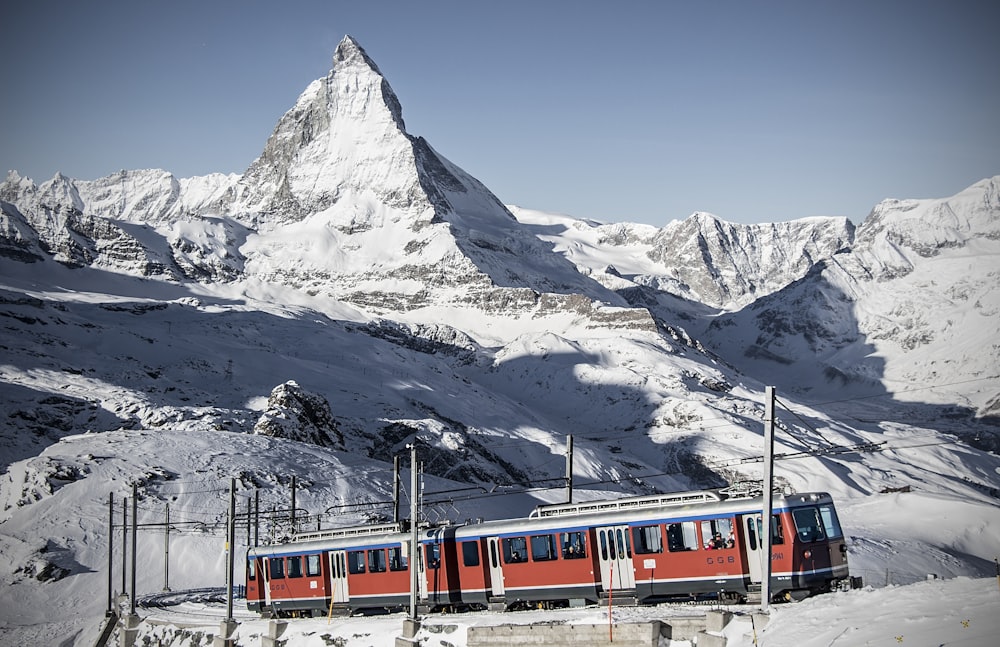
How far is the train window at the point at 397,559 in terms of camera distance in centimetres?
5031

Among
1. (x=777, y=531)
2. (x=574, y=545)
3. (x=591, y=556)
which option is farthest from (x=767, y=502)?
(x=574, y=545)

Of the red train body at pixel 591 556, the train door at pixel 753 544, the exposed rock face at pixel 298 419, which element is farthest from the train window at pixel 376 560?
the exposed rock face at pixel 298 419

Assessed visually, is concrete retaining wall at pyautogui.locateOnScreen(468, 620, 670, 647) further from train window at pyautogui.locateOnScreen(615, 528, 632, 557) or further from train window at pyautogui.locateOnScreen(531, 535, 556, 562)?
train window at pyautogui.locateOnScreen(615, 528, 632, 557)

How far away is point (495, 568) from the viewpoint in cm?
4725

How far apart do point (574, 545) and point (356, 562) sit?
13.2 metres

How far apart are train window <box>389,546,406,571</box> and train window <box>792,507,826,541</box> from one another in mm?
19043

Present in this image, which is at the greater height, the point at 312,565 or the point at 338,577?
the point at 312,565

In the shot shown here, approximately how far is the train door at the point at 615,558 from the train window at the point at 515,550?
12.3ft

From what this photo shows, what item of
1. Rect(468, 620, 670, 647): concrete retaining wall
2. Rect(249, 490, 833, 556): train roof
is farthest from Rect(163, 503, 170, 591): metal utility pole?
Rect(468, 620, 670, 647): concrete retaining wall

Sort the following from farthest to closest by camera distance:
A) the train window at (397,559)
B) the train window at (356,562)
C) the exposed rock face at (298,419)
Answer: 1. the exposed rock face at (298,419)
2. the train window at (356,562)
3. the train window at (397,559)

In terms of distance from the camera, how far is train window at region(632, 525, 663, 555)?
139ft

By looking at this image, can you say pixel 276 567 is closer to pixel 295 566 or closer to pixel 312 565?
pixel 295 566

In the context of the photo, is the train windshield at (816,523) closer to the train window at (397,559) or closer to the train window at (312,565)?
the train window at (397,559)

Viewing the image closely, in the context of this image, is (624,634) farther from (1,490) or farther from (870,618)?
(1,490)
